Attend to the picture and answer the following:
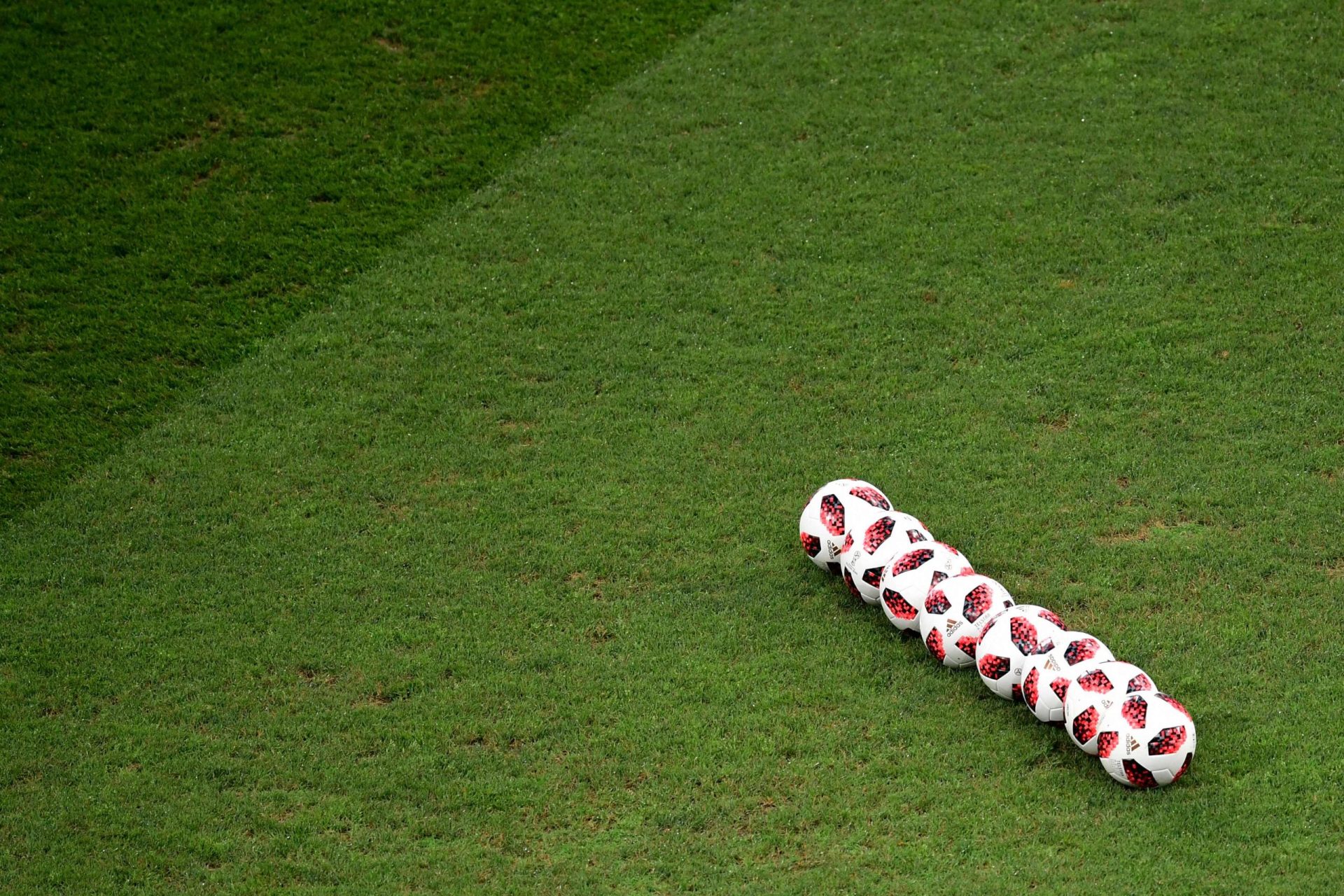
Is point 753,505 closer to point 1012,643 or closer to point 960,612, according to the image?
point 960,612

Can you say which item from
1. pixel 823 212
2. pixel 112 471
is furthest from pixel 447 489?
pixel 823 212

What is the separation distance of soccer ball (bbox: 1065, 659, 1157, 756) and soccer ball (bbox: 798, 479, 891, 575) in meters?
1.57

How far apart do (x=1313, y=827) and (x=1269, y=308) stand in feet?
14.6

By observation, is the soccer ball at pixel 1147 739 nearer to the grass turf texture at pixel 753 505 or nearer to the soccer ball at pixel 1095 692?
the soccer ball at pixel 1095 692

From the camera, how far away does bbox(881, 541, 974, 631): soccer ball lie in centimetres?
Answer: 780

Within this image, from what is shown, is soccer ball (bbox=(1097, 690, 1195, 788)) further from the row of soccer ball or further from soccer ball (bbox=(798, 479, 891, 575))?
soccer ball (bbox=(798, 479, 891, 575))

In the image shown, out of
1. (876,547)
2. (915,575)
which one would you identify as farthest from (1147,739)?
(876,547)

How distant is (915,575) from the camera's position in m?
7.81

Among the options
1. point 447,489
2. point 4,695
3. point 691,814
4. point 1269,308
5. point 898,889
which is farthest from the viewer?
point 1269,308

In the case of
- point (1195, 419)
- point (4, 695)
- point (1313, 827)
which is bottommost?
point (4, 695)

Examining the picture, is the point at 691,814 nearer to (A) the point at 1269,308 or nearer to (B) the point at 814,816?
(B) the point at 814,816

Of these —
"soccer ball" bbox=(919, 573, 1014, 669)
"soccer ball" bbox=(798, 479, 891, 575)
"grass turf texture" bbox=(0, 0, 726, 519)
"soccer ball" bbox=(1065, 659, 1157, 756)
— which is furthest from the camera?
"grass turf texture" bbox=(0, 0, 726, 519)

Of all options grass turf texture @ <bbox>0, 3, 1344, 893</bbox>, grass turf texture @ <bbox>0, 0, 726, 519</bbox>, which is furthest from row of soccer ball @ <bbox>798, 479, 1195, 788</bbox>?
grass turf texture @ <bbox>0, 0, 726, 519</bbox>

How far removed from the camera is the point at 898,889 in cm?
673
